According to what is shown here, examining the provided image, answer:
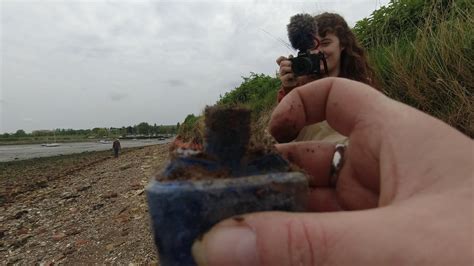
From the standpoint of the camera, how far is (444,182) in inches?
31.4

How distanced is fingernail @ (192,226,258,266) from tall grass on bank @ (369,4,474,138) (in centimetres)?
370

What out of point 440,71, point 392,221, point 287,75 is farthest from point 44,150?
point 392,221

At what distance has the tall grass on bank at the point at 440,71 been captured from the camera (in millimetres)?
3998

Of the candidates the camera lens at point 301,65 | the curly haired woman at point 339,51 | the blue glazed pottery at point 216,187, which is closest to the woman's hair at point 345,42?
the curly haired woman at point 339,51

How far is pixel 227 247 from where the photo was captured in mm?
775

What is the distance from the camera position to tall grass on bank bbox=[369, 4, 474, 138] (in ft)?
13.1

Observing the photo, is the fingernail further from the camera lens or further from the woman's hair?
the woman's hair

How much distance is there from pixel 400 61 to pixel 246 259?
202 inches

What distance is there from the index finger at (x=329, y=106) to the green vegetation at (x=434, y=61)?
126 inches

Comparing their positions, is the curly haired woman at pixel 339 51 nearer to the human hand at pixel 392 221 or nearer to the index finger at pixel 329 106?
the index finger at pixel 329 106

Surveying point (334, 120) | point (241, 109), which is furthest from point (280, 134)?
point (241, 109)

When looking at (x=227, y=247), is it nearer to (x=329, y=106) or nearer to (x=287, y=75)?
(x=329, y=106)

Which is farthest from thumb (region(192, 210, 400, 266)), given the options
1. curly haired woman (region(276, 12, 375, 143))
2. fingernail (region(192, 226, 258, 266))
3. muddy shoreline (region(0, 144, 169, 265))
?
muddy shoreline (region(0, 144, 169, 265))

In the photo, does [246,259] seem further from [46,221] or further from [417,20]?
[46,221]
